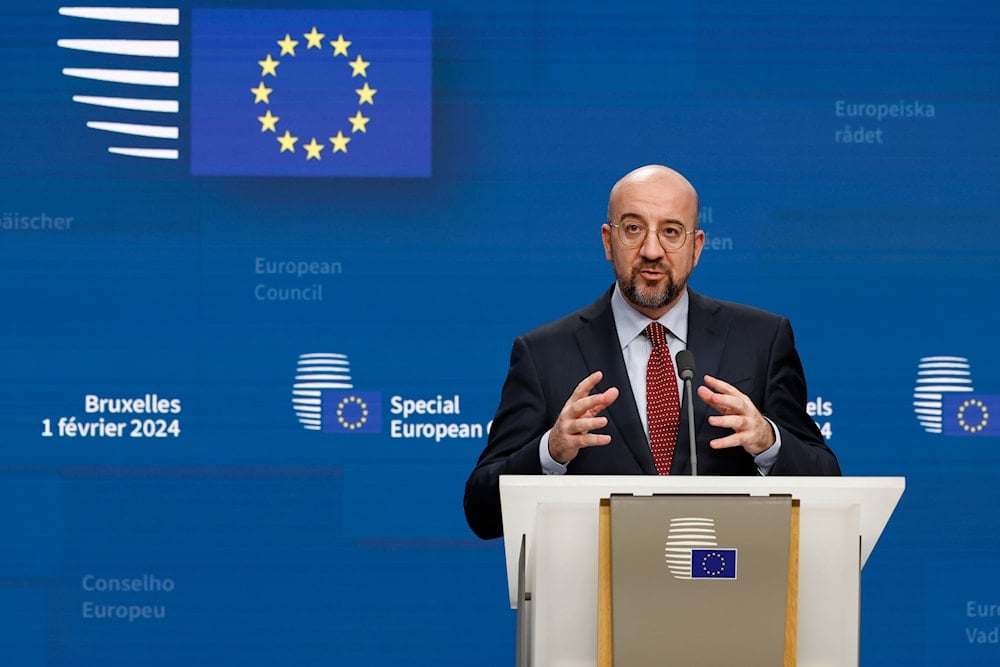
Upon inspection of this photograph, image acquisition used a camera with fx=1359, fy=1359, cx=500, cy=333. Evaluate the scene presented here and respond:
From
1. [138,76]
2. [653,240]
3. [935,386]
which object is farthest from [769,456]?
[138,76]

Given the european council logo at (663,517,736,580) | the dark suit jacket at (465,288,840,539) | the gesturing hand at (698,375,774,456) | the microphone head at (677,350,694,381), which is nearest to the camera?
the european council logo at (663,517,736,580)

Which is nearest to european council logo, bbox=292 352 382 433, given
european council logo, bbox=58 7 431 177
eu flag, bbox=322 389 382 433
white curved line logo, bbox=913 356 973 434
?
eu flag, bbox=322 389 382 433

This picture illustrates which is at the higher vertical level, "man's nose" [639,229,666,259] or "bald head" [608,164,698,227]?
"bald head" [608,164,698,227]

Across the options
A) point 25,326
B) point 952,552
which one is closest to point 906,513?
point 952,552

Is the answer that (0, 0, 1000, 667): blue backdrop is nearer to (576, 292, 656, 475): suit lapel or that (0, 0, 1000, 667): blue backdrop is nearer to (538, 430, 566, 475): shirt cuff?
(576, 292, 656, 475): suit lapel

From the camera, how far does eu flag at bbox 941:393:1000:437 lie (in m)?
4.34

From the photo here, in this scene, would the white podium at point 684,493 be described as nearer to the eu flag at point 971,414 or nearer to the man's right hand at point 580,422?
the man's right hand at point 580,422

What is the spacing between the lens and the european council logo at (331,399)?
4355 millimetres

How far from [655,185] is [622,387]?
17.6 inches

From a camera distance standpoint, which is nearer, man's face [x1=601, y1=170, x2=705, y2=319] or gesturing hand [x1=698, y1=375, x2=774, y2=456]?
gesturing hand [x1=698, y1=375, x2=774, y2=456]

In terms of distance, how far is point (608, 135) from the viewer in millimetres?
4375

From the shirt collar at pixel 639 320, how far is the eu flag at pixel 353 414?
147 cm

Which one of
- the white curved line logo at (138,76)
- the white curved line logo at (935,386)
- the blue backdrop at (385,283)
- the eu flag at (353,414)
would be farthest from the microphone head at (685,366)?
the white curved line logo at (138,76)

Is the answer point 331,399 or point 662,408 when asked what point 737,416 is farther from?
point 331,399
